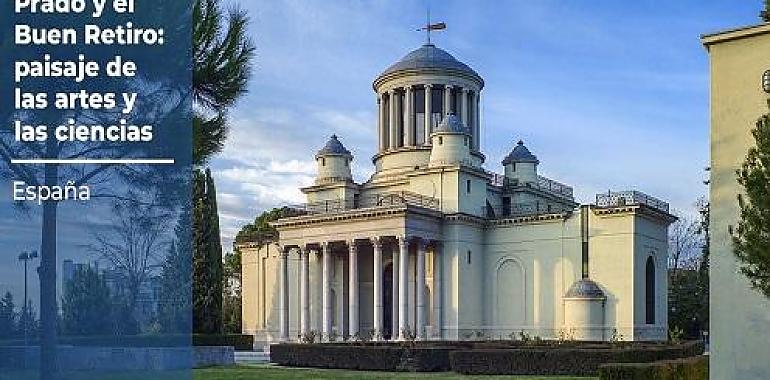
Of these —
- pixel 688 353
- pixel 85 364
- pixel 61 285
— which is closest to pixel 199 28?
pixel 61 285

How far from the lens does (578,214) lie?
1647 inches

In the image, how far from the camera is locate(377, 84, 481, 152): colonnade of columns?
4897 centimetres

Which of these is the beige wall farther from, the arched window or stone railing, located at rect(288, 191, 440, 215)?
the arched window

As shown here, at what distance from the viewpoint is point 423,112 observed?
49.7 m

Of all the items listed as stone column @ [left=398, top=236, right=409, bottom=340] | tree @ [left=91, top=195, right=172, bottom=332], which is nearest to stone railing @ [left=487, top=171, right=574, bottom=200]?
stone column @ [left=398, top=236, right=409, bottom=340]

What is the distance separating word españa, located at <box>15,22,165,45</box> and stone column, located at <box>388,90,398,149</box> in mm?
40121

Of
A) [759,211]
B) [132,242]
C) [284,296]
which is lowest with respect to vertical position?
[284,296]

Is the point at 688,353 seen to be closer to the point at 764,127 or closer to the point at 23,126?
the point at 764,127

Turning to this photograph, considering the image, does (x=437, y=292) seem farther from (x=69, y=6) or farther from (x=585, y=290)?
(x=69, y=6)

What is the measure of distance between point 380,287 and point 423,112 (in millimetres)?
11253

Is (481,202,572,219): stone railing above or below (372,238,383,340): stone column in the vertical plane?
above

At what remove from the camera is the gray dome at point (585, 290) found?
129 feet

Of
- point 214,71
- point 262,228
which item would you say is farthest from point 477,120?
point 214,71

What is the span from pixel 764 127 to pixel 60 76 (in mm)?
7687
